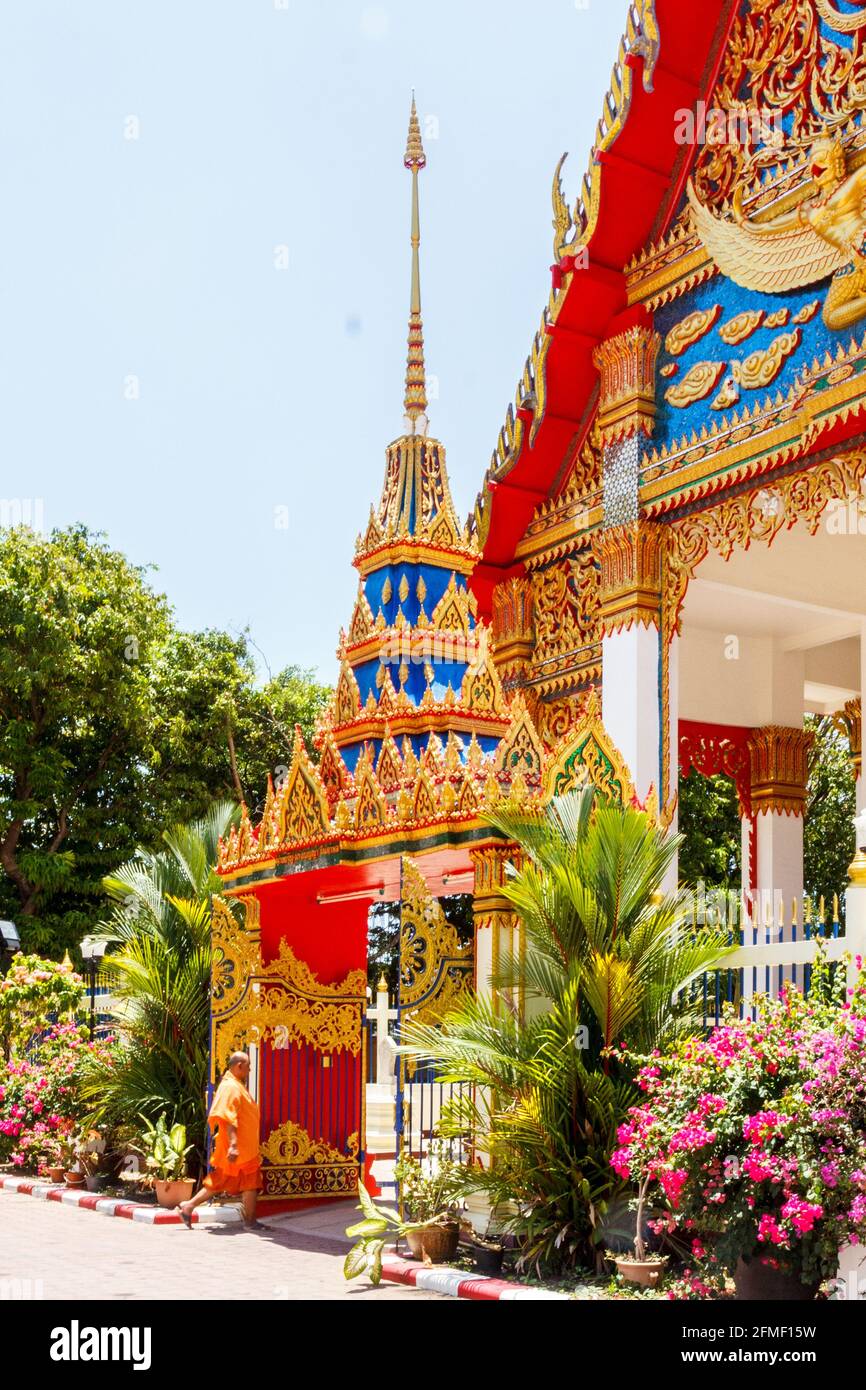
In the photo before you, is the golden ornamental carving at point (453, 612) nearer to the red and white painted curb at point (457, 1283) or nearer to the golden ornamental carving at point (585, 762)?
the golden ornamental carving at point (585, 762)

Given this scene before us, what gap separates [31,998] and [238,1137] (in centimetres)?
594

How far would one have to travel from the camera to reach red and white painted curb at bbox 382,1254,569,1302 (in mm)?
7484

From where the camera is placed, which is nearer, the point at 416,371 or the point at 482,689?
the point at 482,689

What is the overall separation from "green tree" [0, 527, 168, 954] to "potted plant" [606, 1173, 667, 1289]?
670 inches

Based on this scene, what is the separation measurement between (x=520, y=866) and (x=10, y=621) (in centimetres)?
1644

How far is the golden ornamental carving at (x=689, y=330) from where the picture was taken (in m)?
11.2

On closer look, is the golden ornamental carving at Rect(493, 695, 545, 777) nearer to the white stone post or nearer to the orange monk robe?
the orange monk robe

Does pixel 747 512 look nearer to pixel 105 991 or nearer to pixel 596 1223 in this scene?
pixel 596 1223

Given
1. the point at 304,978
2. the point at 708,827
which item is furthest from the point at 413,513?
the point at 708,827

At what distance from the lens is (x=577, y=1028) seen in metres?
8.19

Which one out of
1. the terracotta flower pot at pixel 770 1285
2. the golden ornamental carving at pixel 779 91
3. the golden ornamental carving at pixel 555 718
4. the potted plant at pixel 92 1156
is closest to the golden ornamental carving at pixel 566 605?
the golden ornamental carving at pixel 555 718

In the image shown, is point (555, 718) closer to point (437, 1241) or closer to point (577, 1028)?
point (577, 1028)

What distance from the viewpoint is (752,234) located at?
10.7 metres
